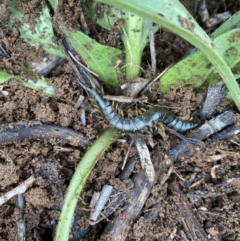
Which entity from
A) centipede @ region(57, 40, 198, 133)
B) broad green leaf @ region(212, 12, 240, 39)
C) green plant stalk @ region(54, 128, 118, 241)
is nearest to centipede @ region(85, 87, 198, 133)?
centipede @ region(57, 40, 198, 133)

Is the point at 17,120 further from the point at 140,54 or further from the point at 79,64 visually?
the point at 140,54

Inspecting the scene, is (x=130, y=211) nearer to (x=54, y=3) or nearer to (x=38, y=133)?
(x=38, y=133)

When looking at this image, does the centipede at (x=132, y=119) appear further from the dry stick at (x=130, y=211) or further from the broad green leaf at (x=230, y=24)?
the broad green leaf at (x=230, y=24)

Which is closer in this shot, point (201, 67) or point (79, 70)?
point (201, 67)

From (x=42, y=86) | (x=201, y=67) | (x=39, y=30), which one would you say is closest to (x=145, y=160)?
(x=201, y=67)

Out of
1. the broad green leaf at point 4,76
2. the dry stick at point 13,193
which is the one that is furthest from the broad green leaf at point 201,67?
the dry stick at point 13,193

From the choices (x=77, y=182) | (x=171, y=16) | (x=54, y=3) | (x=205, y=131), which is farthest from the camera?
(x=205, y=131)

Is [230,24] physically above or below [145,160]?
above
